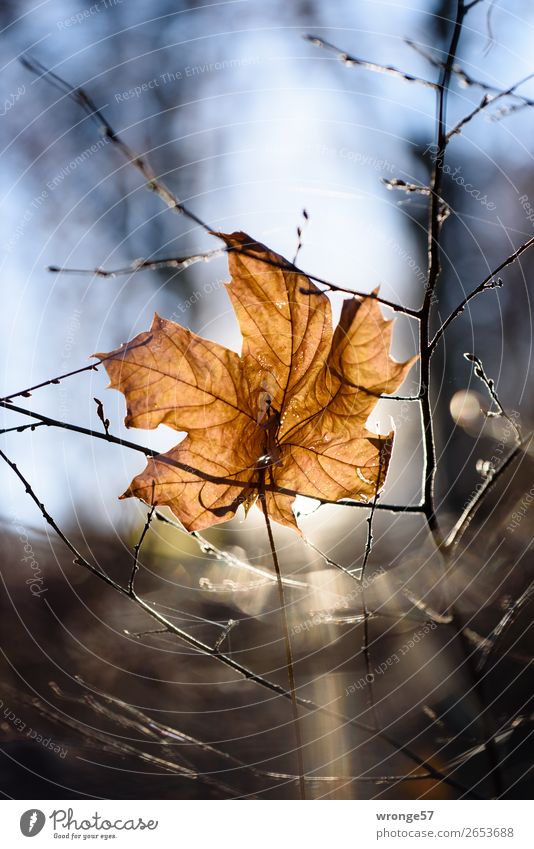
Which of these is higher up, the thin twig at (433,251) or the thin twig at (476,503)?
the thin twig at (433,251)

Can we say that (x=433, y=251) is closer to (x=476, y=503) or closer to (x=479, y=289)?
(x=479, y=289)

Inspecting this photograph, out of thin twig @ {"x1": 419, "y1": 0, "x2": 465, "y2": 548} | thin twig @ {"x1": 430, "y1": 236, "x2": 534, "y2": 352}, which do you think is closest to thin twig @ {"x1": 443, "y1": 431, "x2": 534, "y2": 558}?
thin twig @ {"x1": 419, "y1": 0, "x2": 465, "y2": 548}

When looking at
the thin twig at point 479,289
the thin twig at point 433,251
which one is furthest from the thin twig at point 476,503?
the thin twig at point 479,289

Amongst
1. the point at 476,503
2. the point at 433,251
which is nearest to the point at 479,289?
Result: the point at 433,251

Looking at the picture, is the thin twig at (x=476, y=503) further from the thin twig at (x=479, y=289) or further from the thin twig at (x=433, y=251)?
the thin twig at (x=479, y=289)

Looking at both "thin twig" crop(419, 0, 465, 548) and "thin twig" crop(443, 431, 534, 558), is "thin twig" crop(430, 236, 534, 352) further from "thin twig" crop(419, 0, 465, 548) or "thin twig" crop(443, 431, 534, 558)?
"thin twig" crop(443, 431, 534, 558)

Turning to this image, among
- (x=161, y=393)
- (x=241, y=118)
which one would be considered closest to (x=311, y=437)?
(x=161, y=393)

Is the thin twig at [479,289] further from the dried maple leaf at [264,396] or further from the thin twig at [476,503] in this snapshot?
the thin twig at [476,503]

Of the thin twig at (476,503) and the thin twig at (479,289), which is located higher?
the thin twig at (479,289)
